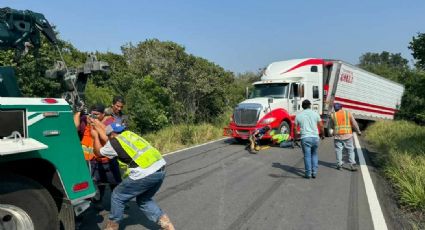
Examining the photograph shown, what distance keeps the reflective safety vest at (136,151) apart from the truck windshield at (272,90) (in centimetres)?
1196

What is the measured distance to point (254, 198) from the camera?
741 cm

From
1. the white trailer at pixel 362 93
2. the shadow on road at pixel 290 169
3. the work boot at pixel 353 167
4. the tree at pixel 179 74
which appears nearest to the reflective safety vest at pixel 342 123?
the work boot at pixel 353 167

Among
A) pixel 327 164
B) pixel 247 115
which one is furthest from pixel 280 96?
pixel 327 164

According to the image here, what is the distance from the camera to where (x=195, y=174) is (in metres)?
9.53

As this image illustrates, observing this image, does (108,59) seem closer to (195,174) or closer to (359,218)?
(195,174)

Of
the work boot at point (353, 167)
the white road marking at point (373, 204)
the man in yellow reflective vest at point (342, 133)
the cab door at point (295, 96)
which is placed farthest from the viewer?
the cab door at point (295, 96)

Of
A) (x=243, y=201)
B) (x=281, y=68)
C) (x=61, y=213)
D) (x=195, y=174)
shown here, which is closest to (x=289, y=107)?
(x=281, y=68)

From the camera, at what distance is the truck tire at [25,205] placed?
3.89 m

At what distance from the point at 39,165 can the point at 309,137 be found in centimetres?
652

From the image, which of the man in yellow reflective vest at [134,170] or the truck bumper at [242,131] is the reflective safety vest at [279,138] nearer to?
the truck bumper at [242,131]

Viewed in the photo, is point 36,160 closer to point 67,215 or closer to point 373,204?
point 67,215

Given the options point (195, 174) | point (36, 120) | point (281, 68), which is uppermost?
point (281, 68)

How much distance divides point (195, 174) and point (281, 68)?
9.94 m

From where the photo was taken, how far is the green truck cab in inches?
153
